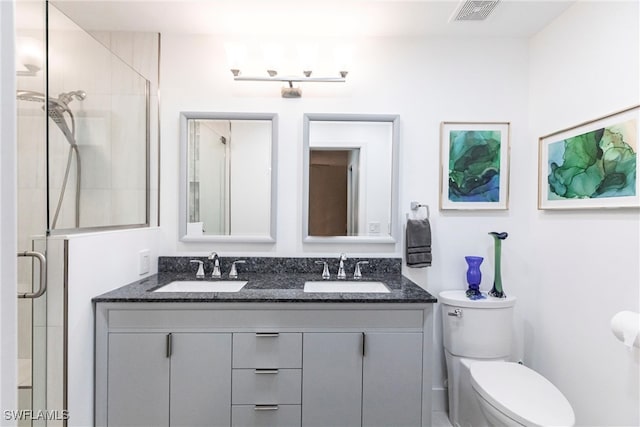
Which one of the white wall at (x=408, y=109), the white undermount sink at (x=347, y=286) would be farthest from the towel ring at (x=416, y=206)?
the white undermount sink at (x=347, y=286)

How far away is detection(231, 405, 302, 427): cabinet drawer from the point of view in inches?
58.8

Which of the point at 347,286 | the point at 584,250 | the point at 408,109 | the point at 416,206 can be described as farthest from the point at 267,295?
the point at 584,250

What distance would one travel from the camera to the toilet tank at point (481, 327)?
178 cm

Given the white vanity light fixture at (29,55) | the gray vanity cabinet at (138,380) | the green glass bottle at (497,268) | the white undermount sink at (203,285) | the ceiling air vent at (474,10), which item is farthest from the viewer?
the green glass bottle at (497,268)

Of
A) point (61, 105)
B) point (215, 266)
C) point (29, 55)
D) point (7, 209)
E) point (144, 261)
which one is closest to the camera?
point (7, 209)

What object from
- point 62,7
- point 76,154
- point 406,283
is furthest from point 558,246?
point 62,7

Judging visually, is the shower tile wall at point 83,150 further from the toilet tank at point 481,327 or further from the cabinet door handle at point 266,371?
the toilet tank at point 481,327

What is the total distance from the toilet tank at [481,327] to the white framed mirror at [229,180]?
1.16 meters

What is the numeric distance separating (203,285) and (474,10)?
6.76ft

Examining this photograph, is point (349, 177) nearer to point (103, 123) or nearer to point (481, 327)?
point (481, 327)

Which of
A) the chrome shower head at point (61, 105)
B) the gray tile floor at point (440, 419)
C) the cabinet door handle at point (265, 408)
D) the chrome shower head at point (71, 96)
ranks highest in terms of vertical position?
the chrome shower head at point (71, 96)

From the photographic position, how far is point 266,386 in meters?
1.50

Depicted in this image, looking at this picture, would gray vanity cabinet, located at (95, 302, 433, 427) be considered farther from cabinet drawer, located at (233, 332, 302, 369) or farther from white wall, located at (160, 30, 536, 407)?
white wall, located at (160, 30, 536, 407)

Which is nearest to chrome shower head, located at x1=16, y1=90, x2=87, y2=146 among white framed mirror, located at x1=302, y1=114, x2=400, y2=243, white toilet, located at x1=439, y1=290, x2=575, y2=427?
white framed mirror, located at x1=302, y1=114, x2=400, y2=243
